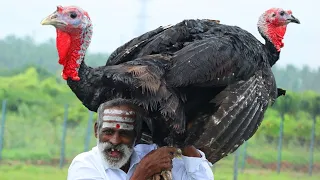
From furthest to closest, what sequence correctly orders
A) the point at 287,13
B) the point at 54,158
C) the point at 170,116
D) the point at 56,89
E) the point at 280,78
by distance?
the point at 280,78
the point at 56,89
the point at 54,158
the point at 287,13
the point at 170,116

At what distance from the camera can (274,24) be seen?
5.35 m

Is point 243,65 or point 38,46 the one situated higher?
point 243,65

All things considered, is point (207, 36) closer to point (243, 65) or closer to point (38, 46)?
point (243, 65)

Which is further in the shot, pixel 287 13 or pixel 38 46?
pixel 38 46

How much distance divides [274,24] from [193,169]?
143 centimetres

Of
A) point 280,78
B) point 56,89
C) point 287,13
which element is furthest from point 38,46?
point 287,13

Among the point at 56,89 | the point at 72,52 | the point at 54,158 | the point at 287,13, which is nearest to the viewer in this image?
the point at 72,52

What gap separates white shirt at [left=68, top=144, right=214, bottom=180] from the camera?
4.27 meters

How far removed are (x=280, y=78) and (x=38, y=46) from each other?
6.25m

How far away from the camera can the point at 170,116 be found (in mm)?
4168

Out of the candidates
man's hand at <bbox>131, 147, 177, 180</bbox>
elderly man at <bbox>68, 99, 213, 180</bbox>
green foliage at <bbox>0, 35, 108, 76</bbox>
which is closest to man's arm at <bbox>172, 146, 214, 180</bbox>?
elderly man at <bbox>68, 99, 213, 180</bbox>

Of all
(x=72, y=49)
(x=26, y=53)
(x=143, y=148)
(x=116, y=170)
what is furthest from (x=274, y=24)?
(x=26, y=53)

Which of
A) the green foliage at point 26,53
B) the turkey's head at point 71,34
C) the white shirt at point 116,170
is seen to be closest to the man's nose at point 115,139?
the white shirt at point 116,170

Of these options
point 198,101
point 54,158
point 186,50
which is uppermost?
point 186,50
